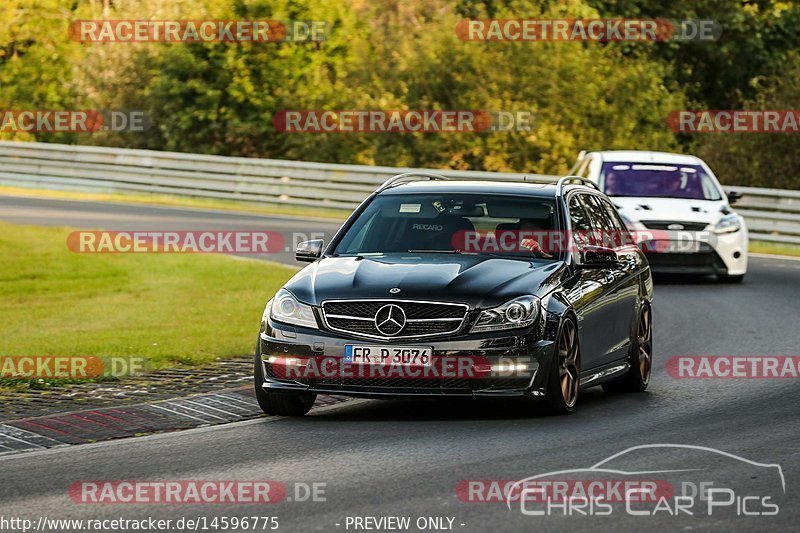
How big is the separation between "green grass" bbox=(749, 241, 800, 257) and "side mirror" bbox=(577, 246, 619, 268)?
16.5 meters

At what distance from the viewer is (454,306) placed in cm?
1056

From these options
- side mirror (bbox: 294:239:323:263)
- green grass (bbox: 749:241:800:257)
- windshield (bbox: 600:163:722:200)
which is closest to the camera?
side mirror (bbox: 294:239:323:263)

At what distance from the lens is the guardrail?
3409 cm

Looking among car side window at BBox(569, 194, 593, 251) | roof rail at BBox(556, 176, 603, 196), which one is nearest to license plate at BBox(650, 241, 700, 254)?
roof rail at BBox(556, 176, 603, 196)

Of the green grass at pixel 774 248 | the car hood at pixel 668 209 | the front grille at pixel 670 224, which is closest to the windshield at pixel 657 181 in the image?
the car hood at pixel 668 209

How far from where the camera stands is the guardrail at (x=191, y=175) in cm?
3409

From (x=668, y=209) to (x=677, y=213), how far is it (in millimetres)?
134

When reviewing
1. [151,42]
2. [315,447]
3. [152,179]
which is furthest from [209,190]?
[315,447]

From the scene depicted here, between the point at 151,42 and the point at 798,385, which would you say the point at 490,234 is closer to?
the point at 798,385

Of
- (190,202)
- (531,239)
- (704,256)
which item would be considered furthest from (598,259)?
(190,202)

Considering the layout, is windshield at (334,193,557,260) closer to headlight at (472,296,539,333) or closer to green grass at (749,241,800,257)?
headlight at (472,296,539,333)

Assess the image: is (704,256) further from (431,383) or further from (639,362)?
(431,383)

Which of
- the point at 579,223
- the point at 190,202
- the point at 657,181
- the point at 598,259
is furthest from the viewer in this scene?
the point at 190,202

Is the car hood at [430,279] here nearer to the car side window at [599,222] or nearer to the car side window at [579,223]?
the car side window at [579,223]
